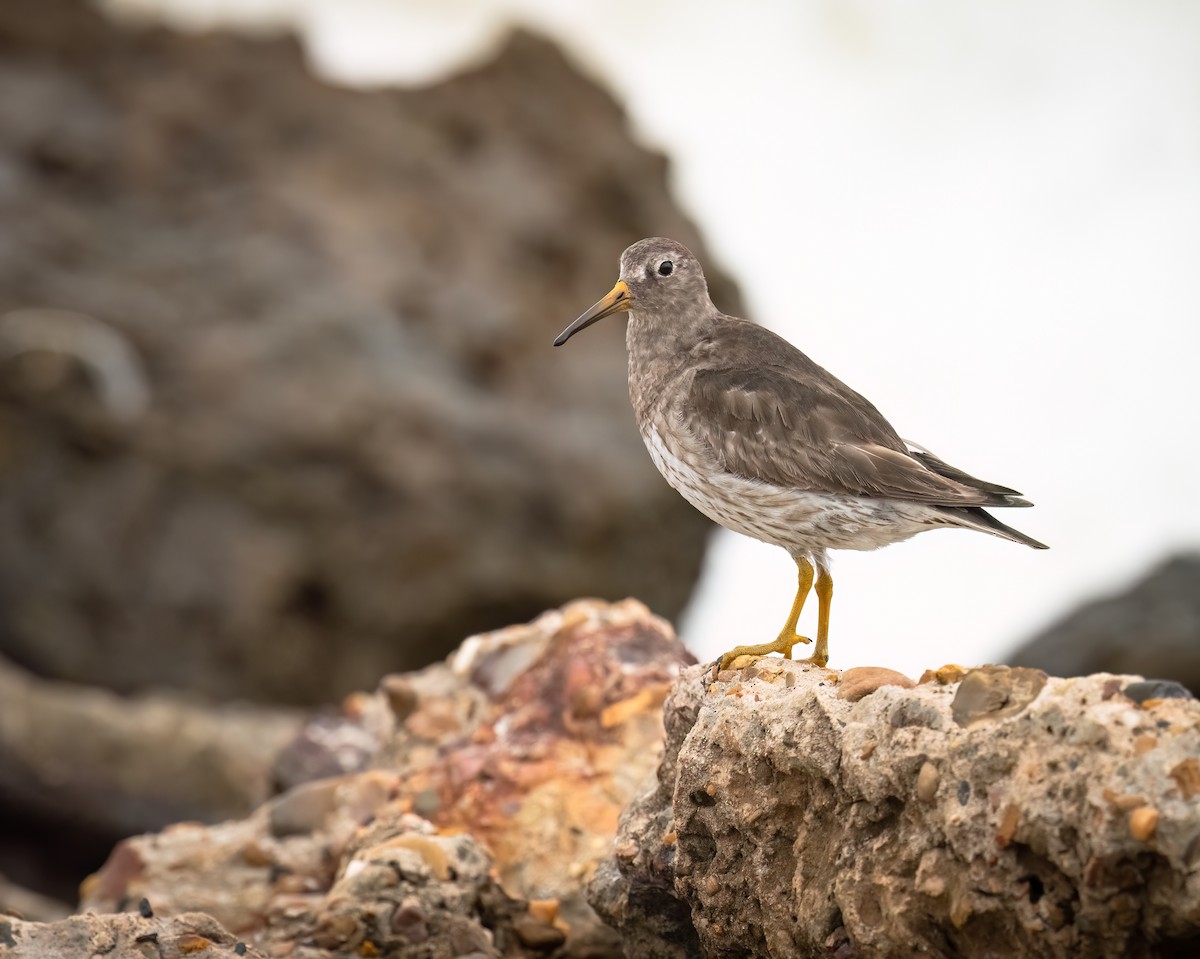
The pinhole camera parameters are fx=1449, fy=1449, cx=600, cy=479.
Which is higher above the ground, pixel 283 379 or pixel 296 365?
pixel 296 365

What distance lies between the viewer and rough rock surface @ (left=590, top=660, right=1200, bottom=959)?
391cm

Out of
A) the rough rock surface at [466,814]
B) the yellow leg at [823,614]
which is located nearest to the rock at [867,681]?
the yellow leg at [823,614]

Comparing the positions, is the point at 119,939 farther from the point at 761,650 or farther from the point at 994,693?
the point at 994,693

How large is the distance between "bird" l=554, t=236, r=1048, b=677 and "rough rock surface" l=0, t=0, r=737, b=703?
9.56 m

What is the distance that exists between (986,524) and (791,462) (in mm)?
877

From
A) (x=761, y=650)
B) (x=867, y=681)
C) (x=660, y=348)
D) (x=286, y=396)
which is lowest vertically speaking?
(x=867, y=681)

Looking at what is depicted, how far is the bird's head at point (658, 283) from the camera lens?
7172 millimetres

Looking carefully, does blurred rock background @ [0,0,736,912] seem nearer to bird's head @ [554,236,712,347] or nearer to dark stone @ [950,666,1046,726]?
bird's head @ [554,236,712,347]

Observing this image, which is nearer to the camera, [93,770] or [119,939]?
[119,939]

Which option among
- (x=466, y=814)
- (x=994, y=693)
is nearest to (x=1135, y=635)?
(x=466, y=814)

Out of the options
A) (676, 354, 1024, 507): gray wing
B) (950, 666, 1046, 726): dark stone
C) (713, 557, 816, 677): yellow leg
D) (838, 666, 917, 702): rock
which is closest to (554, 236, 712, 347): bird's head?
(676, 354, 1024, 507): gray wing

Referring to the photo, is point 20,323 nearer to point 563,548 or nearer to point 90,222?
point 90,222

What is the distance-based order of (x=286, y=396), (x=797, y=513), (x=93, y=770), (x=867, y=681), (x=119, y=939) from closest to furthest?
(x=867, y=681), (x=119, y=939), (x=797, y=513), (x=93, y=770), (x=286, y=396)

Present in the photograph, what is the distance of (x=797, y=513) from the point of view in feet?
20.3
